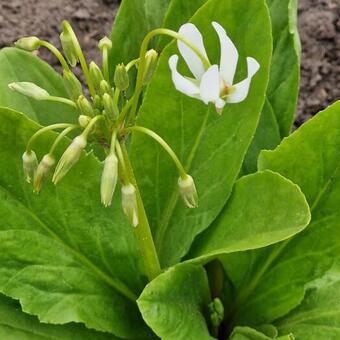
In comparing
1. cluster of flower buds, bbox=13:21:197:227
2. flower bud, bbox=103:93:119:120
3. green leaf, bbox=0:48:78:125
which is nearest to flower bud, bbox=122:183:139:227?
cluster of flower buds, bbox=13:21:197:227

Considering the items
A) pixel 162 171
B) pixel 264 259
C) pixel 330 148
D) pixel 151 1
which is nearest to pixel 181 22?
pixel 151 1

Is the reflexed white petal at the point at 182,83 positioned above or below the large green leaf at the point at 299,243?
above

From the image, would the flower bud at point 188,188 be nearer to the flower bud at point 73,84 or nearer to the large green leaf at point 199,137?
the flower bud at point 73,84

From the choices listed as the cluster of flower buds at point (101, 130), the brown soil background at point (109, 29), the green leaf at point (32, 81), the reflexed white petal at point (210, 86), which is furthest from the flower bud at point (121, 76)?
the brown soil background at point (109, 29)

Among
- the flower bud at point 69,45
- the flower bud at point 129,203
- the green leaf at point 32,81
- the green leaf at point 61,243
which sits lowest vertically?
the green leaf at point 61,243

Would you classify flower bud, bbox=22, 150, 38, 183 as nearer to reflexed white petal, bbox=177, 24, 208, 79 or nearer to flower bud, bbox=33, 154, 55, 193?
flower bud, bbox=33, 154, 55, 193

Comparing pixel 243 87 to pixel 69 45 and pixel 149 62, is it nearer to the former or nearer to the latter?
pixel 149 62
